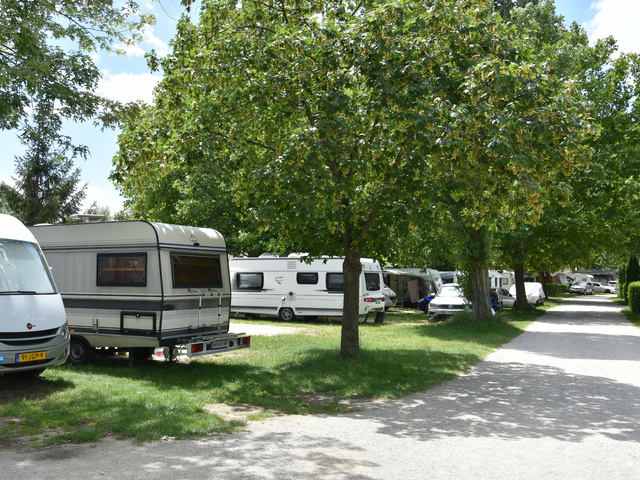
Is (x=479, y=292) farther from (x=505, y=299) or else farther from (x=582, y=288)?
(x=582, y=288)

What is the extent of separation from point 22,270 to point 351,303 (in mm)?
5922

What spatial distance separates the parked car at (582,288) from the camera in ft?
213

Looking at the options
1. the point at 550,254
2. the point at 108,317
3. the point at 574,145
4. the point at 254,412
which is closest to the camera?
the point at 254,412

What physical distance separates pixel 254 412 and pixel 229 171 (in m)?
4.56

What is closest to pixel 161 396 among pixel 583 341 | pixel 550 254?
pixel 583 341

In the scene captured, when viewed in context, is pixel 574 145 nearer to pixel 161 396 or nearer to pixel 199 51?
pixel 199 51

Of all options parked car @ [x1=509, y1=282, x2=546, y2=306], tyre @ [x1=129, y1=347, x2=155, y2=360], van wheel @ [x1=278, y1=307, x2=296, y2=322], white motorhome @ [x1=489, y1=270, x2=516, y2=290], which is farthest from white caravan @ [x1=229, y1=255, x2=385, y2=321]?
white motorhome @ [x1=489, y1=270, x2=516, y2=290]

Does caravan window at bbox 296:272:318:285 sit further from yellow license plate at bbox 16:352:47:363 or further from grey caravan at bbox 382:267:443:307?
yellow license plate at bbox 16:352:47:363

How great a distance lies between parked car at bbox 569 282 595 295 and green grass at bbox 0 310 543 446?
5582cm

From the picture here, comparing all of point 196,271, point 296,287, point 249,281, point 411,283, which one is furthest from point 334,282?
point 411,283

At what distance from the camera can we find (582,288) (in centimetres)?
6469

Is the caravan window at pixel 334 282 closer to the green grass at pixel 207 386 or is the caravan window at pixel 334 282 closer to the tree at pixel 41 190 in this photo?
the green grass at pixel 207 386

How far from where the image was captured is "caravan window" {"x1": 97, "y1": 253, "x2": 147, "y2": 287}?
10.4m

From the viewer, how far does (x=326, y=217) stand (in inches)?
411
